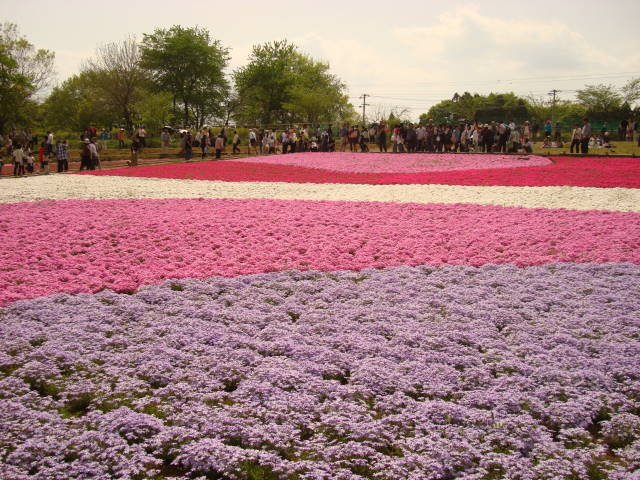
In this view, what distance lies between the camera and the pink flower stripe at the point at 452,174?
2132cm

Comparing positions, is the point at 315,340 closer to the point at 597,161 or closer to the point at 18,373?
the point at 18,373

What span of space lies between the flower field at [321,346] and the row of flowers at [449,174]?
7005 millimetres

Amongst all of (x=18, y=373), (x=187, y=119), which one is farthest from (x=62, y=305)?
(x=187, y=119)

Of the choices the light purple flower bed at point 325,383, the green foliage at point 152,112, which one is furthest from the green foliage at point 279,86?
the light purple flower bed at point 325,383

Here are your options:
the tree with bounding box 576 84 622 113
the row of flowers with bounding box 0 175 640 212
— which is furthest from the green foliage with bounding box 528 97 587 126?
the row of flowers with bounding box 0 175 640 212

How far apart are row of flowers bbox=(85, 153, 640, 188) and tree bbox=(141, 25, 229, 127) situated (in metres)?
52.6

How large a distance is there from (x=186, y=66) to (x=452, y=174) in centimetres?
6237

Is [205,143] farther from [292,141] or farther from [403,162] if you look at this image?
[403,162]

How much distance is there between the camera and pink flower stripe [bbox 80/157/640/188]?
69.9 feet

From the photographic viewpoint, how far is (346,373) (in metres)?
6.34

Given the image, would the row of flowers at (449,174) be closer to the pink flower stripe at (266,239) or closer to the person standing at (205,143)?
the pink flower stripe at (266,239)

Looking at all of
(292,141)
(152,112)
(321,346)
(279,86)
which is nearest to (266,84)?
(279,86)

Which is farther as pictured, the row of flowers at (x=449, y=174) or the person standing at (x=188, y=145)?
the person standing at (x=188, y=145)

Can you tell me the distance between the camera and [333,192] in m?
20.1
